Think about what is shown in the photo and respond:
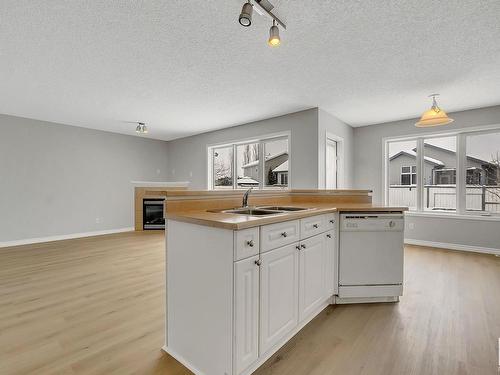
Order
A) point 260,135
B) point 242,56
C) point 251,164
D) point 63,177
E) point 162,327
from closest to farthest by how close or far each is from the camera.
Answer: point 162,327 < point 242,56 < point 260,135 < point 63,177 < point 251,164

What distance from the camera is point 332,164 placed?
5312 mm

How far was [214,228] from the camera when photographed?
1447 millimetres

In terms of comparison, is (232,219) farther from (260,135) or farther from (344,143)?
(344,143)

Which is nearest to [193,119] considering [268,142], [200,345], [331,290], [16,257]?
[268,142]

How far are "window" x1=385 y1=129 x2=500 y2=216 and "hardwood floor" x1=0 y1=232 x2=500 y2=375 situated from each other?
1527mm

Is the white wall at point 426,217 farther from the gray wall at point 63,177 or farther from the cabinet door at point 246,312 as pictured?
the gray wall at point 63,177

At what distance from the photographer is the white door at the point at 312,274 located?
6.49ft

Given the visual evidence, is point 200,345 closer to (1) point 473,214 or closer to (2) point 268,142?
(2) point 268,142

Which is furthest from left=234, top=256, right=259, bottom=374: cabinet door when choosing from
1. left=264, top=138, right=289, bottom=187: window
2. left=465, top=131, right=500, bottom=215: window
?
left=465, top=131, right=500, bottom=215: window

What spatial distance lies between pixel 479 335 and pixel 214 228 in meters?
2.22

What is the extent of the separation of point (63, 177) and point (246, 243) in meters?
5.88

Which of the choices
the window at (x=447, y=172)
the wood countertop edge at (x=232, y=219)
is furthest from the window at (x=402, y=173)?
the wood countertop edge at (x=232, y=219)

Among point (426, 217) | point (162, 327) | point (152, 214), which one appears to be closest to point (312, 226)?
point (162, 327)

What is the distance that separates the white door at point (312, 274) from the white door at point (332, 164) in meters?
3.04
